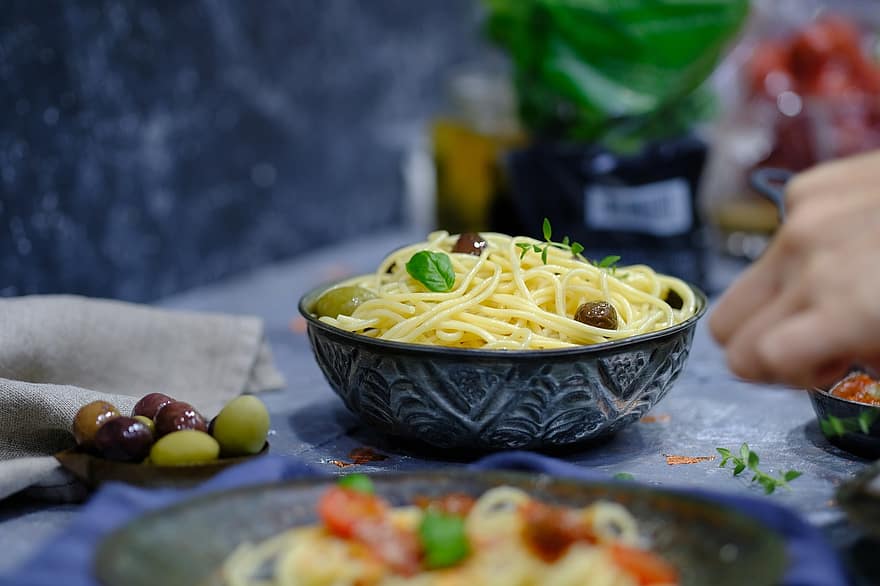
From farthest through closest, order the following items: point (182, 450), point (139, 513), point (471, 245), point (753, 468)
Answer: point (471, 245)
point (753, 468)
point (182, 450)
point (139, 513)

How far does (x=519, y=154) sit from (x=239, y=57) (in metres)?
0.83

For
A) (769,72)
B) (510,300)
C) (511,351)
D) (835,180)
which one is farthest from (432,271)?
(769,72)

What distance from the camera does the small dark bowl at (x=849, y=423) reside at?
55.2 inches

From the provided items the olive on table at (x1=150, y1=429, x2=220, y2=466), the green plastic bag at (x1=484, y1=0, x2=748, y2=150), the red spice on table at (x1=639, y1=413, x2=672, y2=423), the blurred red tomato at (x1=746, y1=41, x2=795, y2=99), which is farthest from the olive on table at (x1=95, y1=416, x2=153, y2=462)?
the blurred red tomato at (x1=746, y1=41, x2=795, y2=99)

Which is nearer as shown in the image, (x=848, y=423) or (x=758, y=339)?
(x=758, y=339)

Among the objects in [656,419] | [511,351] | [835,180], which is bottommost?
[656,419]

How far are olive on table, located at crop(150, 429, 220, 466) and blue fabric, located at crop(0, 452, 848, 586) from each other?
12 cm

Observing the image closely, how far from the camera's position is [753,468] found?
4.57ft

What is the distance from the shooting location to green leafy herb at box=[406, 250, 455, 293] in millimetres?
1528

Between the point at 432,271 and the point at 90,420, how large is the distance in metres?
0.53

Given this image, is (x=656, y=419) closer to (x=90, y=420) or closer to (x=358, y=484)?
(x=358, y=484)

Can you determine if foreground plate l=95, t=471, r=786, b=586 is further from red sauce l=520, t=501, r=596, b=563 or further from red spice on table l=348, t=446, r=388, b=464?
red spice on table l=348, t=446, r=388, b=464

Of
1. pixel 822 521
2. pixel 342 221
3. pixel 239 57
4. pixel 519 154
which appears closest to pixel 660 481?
pixel 822 521

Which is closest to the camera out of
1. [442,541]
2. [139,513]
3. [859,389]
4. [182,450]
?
[442,541]
